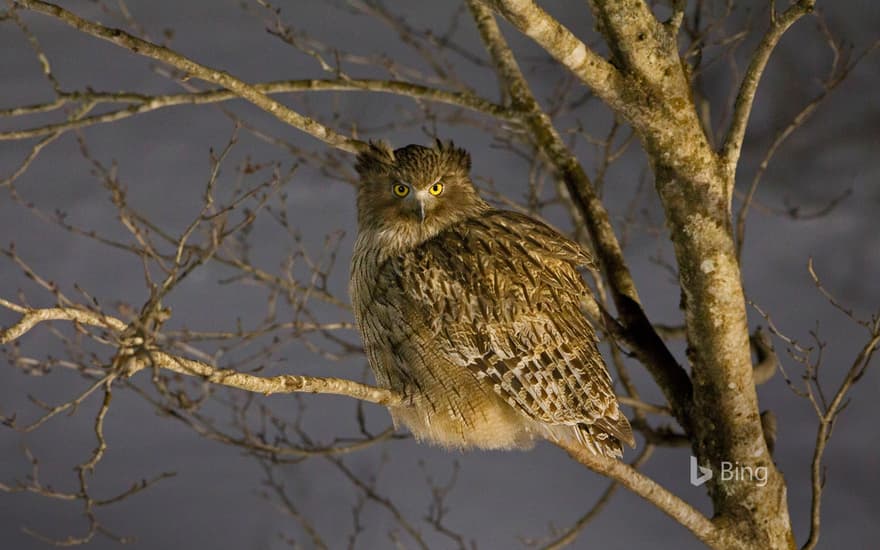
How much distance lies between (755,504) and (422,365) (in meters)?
1.56

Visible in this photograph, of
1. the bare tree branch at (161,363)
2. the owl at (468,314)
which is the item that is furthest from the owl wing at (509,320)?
the bare tree branch at (161,363)

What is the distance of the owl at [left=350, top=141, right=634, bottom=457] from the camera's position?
11.3 ft

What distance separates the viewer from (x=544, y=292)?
11.7ft

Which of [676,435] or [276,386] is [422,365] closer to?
[276,386]

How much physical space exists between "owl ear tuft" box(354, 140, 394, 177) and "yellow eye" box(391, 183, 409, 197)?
2.8 inches

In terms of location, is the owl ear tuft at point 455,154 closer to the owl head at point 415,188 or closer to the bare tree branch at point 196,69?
the owl head at point 415,188

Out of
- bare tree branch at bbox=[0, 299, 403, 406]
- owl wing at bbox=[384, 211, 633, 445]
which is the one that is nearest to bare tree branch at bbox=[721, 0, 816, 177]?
owl wing at bbox=[384, 211, 633, 445]

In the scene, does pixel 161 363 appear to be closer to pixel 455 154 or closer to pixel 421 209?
pixel 421 209

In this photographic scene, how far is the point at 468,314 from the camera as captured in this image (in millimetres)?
3441

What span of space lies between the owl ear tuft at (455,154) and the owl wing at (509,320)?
20 centimetres

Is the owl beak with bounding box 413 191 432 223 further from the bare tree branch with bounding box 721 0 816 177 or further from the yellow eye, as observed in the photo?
the bare tree branch with bounding box 721 0 816 177

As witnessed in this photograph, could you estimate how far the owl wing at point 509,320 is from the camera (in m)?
3.44

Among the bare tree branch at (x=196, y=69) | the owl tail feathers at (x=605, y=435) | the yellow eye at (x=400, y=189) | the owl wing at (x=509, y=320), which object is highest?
the bare tree branch at (x=196, y=69)

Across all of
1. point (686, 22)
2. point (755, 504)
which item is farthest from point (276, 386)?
point (686, 22)
